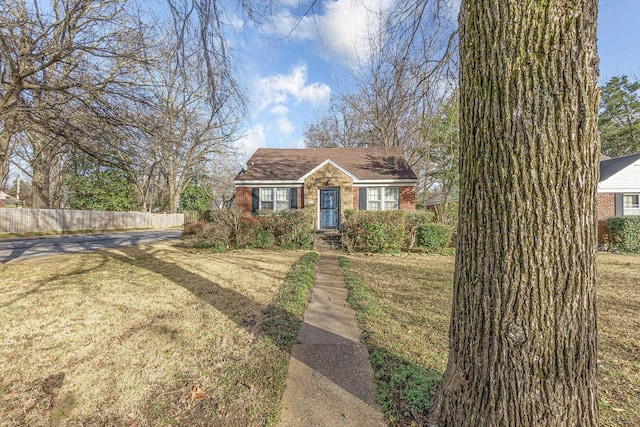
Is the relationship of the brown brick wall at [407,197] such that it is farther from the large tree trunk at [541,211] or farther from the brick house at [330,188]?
the large tree trunk at [541,211]

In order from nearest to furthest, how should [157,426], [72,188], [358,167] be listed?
[157,426] < [358,167] < [72,188]

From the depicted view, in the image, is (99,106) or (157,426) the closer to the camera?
(157,426)

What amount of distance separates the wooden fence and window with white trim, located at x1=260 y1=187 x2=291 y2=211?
12.7m

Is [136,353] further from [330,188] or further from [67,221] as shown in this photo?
[67,221]

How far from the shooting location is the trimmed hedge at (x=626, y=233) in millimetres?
11031

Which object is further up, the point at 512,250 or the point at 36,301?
the point at 512,250

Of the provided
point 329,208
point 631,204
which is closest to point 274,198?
point 329,208

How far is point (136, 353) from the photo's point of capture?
2.68 meters

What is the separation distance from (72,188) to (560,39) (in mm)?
28986

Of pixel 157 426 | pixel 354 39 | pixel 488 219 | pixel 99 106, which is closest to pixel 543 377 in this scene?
pixel 488 219

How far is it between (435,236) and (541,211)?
9.24m

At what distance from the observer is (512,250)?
1419 millimetres

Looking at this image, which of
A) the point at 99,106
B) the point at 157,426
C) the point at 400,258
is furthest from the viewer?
the point at 400,258

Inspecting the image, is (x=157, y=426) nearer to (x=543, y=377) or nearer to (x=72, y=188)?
(x=543, y=377)
